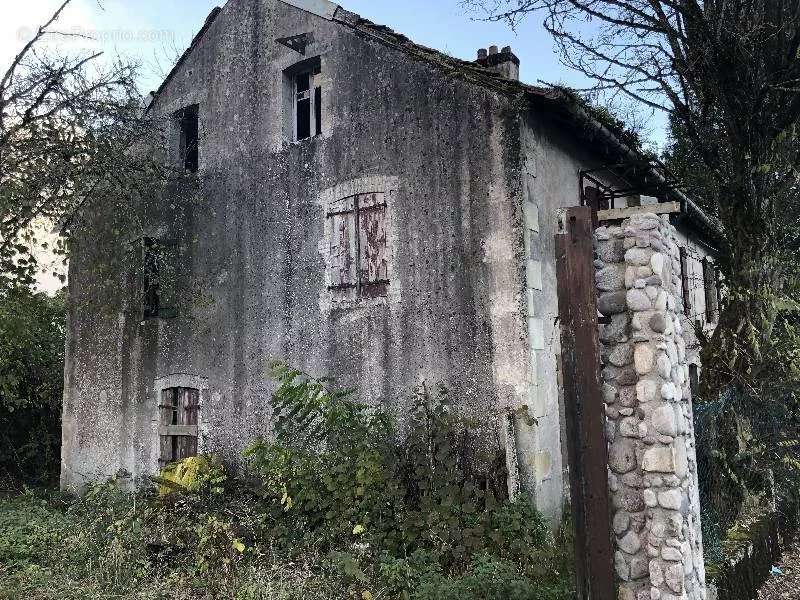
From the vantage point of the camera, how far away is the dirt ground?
19.7ft

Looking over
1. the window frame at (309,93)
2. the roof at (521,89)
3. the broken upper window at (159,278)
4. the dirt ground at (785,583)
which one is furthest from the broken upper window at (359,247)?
the dirt ground at (785,583)

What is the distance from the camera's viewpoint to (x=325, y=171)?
9.04 meters

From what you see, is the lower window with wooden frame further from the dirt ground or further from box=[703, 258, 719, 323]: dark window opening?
box=[703, 258, 719, 323]: dark window opening

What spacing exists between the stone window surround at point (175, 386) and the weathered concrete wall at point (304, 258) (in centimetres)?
5

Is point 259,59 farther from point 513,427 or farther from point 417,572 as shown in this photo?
point 417,572

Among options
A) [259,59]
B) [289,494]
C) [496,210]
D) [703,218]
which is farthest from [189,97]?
[703,218]

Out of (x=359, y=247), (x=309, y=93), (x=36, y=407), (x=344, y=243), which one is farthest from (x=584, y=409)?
(x=36, y=407)

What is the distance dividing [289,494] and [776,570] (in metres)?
5.03

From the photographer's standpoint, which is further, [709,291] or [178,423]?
[709,291]

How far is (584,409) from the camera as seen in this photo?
4.22 meters

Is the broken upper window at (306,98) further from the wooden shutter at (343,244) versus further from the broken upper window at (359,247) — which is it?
the broken upper window at (359,247)

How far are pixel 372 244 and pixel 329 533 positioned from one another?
3513mm

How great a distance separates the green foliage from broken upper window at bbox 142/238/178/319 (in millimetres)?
2197

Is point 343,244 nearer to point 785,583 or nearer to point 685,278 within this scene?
point 785,583
